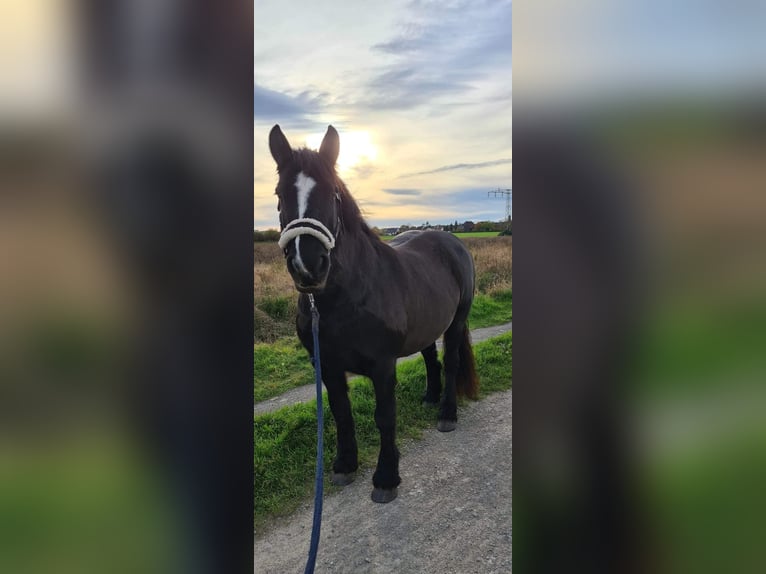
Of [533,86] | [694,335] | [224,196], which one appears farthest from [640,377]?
[224,196]

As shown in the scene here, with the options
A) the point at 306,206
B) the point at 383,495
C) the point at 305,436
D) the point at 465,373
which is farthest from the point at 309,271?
the point at 465,373

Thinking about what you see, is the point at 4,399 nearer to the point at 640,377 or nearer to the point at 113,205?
the point at 113,205

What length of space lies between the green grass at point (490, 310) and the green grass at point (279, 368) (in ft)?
14.5

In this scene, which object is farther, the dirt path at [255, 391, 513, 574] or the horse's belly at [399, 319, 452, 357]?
the horse's belly at [399, 319, 452, 357]

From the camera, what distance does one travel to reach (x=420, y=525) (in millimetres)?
3410

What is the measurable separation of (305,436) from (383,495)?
1.26 m

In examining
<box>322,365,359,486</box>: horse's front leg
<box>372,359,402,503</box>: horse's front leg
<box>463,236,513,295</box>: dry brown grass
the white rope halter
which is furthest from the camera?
<box>463,236,513,295</box>: dry brown grass

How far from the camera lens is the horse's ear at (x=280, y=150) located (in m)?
2.65

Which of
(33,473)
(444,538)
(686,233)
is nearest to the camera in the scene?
(33,473)

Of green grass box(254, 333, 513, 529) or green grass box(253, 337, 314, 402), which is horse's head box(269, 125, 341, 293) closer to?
green grass box(254, 333, 513, 529)

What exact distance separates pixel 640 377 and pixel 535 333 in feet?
0.53

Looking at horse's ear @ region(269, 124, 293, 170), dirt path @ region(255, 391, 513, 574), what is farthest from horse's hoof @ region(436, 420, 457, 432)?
horse's ear @ region(269, 124, 293, 170)

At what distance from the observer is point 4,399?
1.86 feet

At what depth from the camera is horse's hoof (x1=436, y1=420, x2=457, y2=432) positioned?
200 inches
